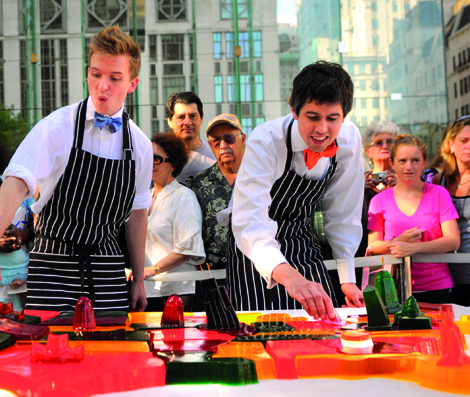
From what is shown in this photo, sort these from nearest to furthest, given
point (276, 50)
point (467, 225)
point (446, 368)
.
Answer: point (446, 368), point (467, 225), point (276, 50)

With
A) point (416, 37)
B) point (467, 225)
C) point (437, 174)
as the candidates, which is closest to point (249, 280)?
point (467, 225)

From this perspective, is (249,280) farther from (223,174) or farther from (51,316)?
(223,174)

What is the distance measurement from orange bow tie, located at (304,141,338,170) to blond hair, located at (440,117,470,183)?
1.61 meters

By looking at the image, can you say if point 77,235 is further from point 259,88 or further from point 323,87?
point 259,88

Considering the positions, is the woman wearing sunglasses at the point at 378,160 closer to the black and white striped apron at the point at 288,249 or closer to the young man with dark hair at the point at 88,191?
the black and white striped apron at the point at 288,249

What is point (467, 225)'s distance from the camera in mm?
3369

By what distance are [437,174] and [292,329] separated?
2392 mm

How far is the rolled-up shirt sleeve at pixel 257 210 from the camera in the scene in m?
2.03

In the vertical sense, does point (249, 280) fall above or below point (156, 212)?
below

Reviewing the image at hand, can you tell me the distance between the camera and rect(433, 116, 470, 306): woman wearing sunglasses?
3227 millimetres

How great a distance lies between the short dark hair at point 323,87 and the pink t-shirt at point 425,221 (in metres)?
1.41

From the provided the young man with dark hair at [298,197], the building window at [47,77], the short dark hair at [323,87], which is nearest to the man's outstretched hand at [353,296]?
the young man with dark hair at [298,197]

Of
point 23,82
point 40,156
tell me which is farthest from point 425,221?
point 23,82

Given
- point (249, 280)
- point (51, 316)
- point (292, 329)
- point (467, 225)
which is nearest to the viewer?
point (292, 329)
